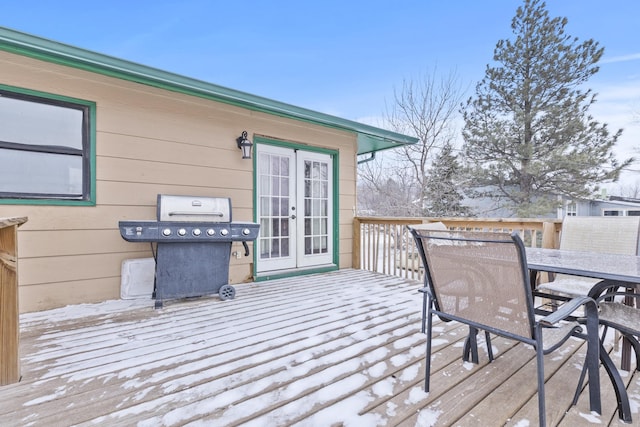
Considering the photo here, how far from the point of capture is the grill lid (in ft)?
11.0

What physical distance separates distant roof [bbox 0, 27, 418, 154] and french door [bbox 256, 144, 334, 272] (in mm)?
629

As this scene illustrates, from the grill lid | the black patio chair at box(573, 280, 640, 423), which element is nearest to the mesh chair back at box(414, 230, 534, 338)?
the black patio chair at box(573, 280, 640, 423)

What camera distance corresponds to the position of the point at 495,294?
4.62 ft

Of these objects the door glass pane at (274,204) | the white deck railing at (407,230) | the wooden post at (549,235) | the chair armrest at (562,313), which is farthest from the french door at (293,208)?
the chair armrest at (562,313)

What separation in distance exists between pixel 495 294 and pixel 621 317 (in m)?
0.85

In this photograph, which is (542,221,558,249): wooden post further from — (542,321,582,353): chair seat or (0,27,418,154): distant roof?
(0,27,418,154): distant roof

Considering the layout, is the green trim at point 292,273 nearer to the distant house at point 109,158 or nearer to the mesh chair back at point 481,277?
the distant house at point 109,158

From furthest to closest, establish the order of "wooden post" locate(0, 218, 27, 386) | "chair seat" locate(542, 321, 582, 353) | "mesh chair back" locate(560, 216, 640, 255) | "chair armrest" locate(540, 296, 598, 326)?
"mesh chair back" locate(560, 216, 640, 255) < "wooden post" locate(0, 218, 27, 386) < "chair seat" locate(542, 321, 582, 353) < "chair armrest" locate(540, 296, 598, 326)

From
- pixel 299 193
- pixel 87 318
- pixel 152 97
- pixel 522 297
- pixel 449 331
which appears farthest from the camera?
pixel 299 193

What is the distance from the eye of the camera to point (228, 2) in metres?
7.14

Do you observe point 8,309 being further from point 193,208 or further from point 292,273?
point 292,273

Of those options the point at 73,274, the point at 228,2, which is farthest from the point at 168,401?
the point at 228,2

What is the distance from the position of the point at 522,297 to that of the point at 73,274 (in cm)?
382

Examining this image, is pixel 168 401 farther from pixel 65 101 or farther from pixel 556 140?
pixel 556 140
